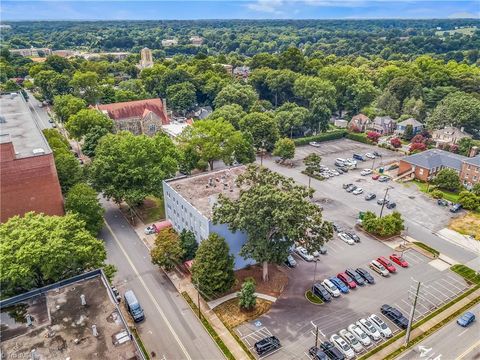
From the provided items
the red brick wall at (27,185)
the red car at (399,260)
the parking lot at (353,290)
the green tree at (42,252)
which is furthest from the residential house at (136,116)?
the red car at (399,260)

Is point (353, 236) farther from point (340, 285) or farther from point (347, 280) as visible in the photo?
point (340, 285)

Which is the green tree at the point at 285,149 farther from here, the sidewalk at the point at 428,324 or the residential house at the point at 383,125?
the sidewalk at the point at 428,324

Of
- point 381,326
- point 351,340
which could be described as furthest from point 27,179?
point 381,326

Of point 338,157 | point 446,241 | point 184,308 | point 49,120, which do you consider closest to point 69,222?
point 184,308

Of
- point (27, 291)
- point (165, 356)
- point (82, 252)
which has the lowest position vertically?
point (165, 356)

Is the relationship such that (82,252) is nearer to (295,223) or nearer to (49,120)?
(295,223)
